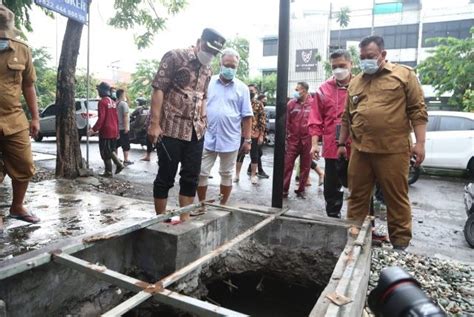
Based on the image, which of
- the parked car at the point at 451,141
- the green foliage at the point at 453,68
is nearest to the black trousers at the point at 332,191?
the parked car at the point at 451,141

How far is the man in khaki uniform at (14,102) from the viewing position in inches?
121

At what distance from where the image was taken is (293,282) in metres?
3.31

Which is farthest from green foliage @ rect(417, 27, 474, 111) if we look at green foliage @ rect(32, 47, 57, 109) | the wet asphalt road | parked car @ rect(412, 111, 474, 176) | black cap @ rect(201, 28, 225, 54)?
green foliage @ rect(32, 47, 57, 109)

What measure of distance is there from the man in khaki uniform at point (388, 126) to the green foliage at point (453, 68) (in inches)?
543

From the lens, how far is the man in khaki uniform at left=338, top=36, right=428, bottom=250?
10.1 ft

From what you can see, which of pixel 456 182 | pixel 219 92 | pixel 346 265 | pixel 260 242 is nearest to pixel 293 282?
pixel 260 242

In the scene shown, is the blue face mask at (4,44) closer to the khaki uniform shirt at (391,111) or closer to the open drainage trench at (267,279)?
the open drainage trench at (267,279)

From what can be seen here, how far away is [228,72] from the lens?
3910 mm

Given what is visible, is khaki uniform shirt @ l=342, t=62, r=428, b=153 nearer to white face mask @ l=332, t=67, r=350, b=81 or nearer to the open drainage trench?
white face mask @ l=332, t=67, r=350, b=81

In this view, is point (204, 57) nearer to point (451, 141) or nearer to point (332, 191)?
point (332, 191)

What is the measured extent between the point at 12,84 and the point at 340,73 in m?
2.92

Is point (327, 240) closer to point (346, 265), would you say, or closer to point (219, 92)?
point (346, 265)

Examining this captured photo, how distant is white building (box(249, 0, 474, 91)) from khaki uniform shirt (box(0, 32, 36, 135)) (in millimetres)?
26572

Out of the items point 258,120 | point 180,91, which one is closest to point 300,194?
point 258,120
